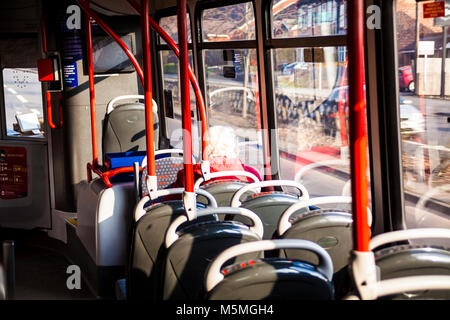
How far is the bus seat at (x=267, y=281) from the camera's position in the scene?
1578 mm

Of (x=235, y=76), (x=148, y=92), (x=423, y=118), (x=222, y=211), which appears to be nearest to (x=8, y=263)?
(x=222, y=211)

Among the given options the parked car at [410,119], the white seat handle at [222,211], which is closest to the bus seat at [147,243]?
the white seat handle at [222,211]

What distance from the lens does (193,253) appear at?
2049 millimetres

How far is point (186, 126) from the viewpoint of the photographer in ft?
8.31

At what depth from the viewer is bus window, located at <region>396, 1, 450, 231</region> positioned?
8.40 ft

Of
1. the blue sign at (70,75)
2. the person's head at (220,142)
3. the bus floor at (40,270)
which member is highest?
the blue sign at (70,75)

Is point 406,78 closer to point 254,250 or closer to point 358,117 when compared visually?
point 254,250

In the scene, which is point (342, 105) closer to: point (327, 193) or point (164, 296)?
point (327, 193)

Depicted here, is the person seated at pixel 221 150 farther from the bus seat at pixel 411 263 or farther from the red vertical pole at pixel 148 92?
the bus seat at pixel 411 263

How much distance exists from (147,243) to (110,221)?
145 cm

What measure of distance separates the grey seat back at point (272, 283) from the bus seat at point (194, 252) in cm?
42

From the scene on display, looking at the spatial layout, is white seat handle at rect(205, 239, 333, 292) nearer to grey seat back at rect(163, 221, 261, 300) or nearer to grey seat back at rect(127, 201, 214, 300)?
grey seat back at rect(163, 221, 261, 300)

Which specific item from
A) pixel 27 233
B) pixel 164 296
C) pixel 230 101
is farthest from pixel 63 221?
pixel 164 296

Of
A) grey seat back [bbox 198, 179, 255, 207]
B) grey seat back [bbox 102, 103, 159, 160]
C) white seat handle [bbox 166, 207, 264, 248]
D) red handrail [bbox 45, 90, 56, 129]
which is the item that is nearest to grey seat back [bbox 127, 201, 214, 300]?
white seat handle [bbox 166, 207, 264, 248]
